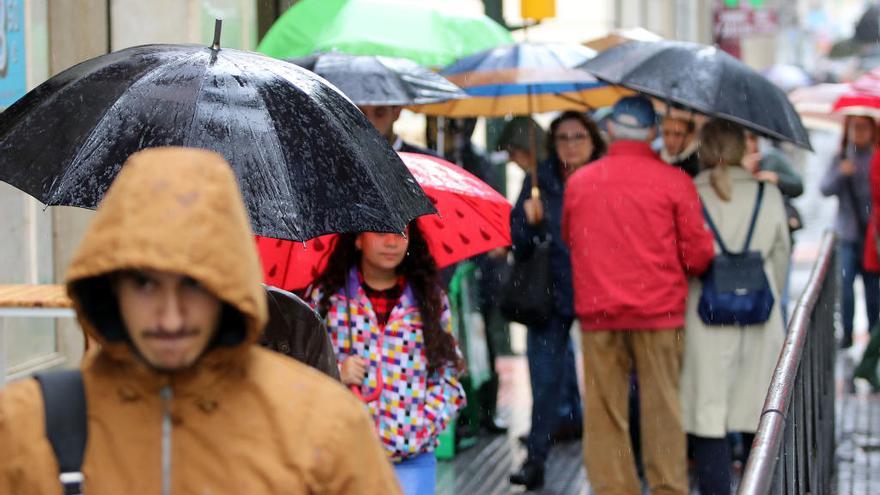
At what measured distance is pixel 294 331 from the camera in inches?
152

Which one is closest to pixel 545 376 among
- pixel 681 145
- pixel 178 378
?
pixel 681 145

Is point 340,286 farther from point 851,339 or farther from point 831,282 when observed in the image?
point 851,339

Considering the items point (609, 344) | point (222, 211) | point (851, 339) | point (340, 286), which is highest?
point (222, 211)

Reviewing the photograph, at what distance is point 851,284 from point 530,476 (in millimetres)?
5378

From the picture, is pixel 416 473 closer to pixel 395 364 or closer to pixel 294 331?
pixel 395 364

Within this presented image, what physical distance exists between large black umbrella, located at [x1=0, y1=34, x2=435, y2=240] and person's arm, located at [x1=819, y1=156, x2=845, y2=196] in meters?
9.22

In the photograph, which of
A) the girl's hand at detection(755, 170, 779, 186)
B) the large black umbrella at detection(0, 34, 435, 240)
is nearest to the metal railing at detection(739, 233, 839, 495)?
the girl's hand at detection(755, 170, 779, 186)

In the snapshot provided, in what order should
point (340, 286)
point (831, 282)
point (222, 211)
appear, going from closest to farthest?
point (222, 211) < point (340, 286) < point (831, 282)

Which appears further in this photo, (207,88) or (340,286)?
(340,286)

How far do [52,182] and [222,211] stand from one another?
4.75ft

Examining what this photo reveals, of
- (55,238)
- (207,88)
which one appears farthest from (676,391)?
(207,88)

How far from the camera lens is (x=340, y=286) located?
5223mm

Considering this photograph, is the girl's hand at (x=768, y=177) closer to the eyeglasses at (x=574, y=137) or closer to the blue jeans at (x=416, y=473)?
the eyeglasses at (x=574, y=137)

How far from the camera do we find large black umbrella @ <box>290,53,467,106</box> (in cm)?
655
